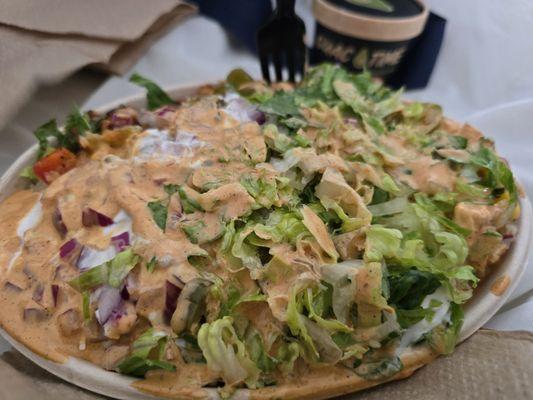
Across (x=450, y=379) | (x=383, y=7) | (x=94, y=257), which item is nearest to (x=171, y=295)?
(x=94, y=257)

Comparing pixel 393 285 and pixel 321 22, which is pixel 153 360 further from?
pixel 321 22

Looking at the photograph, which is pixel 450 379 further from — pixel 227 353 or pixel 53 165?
pixel 53 165

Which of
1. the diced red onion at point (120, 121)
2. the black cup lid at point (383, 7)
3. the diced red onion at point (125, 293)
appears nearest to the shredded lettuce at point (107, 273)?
the diced red onion at point (125, 293)

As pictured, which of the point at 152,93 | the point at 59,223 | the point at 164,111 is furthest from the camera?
the point at 152,93

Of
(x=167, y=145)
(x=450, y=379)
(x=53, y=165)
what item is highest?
(x=167, y=145)

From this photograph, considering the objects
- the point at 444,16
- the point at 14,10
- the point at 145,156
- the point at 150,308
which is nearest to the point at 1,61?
the point at 14,10

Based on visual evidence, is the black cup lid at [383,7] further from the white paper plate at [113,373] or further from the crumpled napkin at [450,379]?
the crumpled napkin at [450,379]

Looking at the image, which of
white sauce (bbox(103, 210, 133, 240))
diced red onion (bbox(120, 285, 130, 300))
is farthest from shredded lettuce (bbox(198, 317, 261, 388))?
white sauce (bbox(103, 210, 133, 240))
